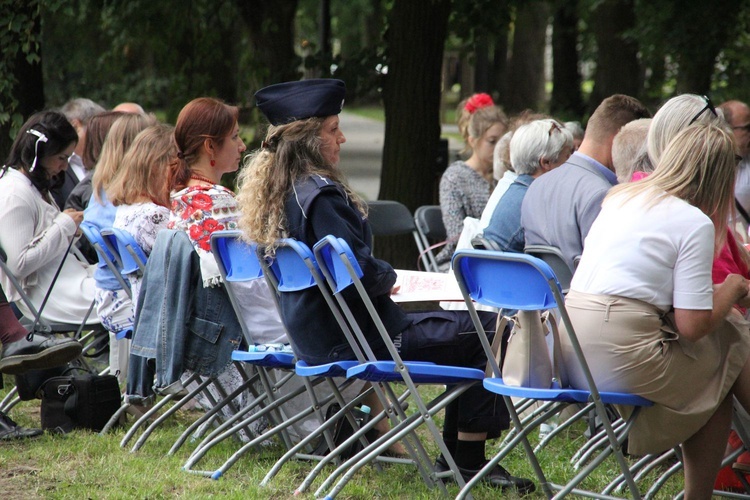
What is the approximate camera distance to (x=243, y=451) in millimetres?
4422

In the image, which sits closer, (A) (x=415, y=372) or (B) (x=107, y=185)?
(A) (x=415, y=372)

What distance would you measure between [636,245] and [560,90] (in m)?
16.1

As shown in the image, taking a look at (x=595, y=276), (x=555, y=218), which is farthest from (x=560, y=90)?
(x=595, y=276)

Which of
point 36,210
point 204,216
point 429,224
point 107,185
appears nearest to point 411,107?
point 429,224

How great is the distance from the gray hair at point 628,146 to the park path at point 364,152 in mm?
6335

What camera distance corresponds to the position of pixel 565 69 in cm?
1934

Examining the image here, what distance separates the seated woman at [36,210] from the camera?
5.63 metres

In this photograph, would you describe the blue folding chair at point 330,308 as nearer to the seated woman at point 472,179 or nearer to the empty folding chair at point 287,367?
the empty folding chair at point 287,367

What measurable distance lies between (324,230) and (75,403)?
1.94m

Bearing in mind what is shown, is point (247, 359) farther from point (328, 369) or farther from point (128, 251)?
point (128, 251)

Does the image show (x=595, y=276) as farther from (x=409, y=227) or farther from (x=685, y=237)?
(x=409, y=227)

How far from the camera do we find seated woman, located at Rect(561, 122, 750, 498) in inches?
139

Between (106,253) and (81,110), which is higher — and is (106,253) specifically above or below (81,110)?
below

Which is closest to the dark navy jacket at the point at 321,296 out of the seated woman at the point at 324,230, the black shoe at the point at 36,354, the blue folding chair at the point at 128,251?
the seated woman at the point at 324,230
